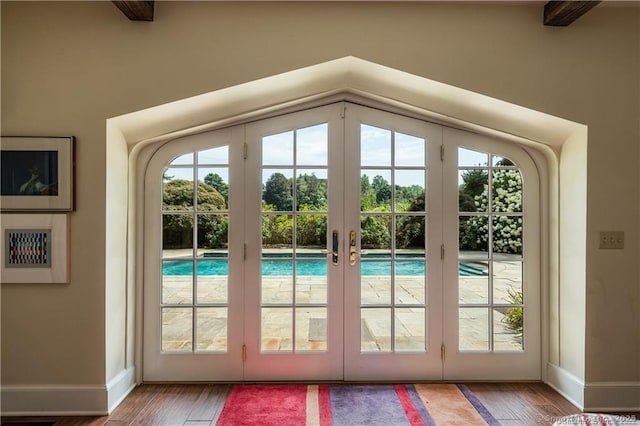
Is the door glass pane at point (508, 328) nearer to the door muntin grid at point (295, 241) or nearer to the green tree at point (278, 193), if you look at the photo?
the door muntin grid at point (295, 241)

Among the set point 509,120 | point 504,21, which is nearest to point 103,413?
point 509,120

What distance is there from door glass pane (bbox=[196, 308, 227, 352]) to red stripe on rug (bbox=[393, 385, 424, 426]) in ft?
4.31

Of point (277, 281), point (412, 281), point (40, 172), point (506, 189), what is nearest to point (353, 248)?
point (412, 281)

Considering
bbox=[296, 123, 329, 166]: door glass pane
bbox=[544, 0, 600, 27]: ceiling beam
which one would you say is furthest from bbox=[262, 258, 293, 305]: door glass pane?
bbox=[544, 0, 600, 27]: ceiling beam

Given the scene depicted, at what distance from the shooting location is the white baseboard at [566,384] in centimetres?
270

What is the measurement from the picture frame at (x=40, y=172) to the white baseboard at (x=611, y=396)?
3.57m

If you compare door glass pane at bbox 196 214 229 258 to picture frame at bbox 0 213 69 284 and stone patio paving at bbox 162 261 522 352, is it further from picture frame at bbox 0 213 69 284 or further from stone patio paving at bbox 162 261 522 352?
picture frame at bbox 0 213 69 284

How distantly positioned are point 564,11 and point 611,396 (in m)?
2.47

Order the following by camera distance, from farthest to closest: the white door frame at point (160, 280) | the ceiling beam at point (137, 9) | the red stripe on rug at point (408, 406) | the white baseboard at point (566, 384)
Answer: the white door frame at point (160, 280) < the white baseboard at point (566, 384) < the red stripe on rug at point (408, 406) < the ceiling beam at point (137, 9)

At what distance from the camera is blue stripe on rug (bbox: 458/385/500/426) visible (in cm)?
250

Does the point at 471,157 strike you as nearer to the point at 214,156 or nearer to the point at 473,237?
the point at 473,237

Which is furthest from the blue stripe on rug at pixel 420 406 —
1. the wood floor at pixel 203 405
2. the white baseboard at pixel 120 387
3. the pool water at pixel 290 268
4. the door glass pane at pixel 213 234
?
the white baseboard at pixel 120 387

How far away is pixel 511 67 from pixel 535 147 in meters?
0.69

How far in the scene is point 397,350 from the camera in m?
3.06
